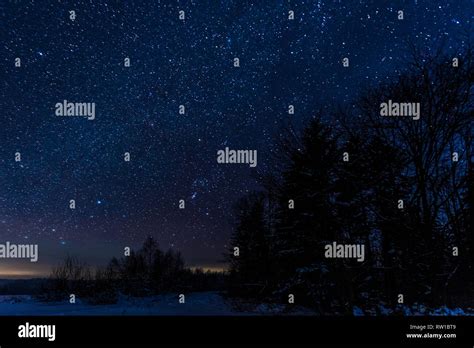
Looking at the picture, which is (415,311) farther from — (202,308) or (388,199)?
(202,308)

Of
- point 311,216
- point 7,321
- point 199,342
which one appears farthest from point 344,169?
point 7,321

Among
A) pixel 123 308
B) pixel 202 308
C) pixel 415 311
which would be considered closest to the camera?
pixel 202 308

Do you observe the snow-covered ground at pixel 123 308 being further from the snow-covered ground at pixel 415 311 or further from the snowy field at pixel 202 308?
the snow-covered ground at pixel 415 311

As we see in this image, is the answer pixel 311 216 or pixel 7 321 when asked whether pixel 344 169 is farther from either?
pixel 7 321

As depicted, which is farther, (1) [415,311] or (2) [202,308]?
(1) [415,311]

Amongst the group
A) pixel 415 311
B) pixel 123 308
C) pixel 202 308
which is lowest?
pixel 415 311

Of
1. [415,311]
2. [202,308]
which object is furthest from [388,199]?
[202,308]

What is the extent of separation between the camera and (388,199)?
40.2 ft

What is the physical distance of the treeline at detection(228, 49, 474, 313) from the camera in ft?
40.7

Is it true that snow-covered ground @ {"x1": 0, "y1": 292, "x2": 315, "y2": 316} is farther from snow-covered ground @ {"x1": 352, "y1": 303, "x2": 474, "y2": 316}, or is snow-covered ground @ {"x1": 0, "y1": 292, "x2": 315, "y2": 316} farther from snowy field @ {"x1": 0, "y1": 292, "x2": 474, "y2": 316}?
snow-covered ground @ {"x1": 352, "y1": 303, "x2": 474, "y2": 316}

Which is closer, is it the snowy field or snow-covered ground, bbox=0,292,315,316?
snow-covered ground, bbox=0,292,315,316

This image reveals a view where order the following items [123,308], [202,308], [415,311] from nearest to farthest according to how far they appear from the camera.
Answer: [202,308]
[123,308]
[415,311]

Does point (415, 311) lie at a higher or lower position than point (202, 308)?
lower

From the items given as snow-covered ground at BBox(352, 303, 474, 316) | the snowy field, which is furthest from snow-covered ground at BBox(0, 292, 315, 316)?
snow-covered ground at BBox(352, 303, 474, 316)
